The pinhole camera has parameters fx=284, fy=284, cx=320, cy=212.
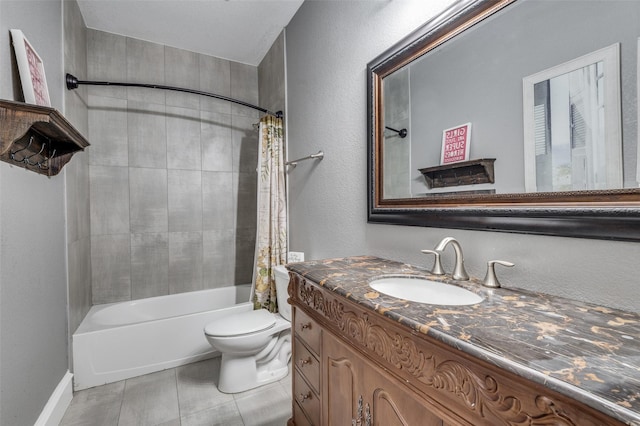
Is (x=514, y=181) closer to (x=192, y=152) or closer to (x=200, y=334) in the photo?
(x=200, y=334)

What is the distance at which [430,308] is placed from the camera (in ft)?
2.30

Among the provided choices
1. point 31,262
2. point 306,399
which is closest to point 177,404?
point 306,399

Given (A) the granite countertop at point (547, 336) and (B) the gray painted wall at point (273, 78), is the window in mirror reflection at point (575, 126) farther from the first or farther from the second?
(B) the gray painted wall at point (273, 78)

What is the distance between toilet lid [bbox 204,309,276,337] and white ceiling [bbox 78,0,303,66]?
2.28 metres

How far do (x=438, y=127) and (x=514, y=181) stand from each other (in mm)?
381

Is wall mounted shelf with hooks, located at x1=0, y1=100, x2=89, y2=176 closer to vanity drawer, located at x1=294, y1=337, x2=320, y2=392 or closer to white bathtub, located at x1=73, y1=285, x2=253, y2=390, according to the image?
white bathtub, located at x1=73, y1=285, x2=253, y2=390

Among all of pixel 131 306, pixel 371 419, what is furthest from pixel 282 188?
pixel 371 419

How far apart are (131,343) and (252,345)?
36.2 inches

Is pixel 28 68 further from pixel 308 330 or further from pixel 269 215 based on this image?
pixel 308 330

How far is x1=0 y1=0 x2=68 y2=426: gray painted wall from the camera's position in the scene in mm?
1122

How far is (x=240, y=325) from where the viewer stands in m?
1.82

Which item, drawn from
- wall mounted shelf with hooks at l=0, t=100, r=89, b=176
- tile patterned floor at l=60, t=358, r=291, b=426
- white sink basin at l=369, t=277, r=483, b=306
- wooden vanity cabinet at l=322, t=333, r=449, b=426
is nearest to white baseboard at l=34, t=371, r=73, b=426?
tile patterned floor at l=60, t=358, r=291, b=426

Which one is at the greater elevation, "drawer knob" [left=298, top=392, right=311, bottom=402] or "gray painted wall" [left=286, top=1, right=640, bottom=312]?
"gray painted wall" [left=286, top=1, right=640, bottom=312]

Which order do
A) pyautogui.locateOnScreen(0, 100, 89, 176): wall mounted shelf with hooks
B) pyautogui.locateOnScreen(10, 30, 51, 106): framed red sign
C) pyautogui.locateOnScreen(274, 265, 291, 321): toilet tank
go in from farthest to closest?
pyautogui.locateOnScreen(274, 265, 291, 321): toilet tank, pyautogui.locateOnScreen(10, 30, 51, 106): framed red sign, pyautogui.locateOnScreen(0, 100, 89, 176): wall mounted shelf with hooks
